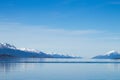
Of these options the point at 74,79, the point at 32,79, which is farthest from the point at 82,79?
the point at 32,79

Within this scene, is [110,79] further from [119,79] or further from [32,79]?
[32,79]

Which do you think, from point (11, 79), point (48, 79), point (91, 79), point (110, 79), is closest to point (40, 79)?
point (48, 79)

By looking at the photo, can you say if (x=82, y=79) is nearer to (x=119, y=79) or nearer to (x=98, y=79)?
(x=98, y=79)

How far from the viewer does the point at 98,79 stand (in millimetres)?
37438

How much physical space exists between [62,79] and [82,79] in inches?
102

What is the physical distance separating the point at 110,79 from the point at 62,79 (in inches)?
240

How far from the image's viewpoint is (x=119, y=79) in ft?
124

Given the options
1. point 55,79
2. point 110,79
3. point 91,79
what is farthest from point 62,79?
point 110,79

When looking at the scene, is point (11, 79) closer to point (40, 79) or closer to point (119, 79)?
point (40, 79)

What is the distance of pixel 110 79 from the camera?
37.7m

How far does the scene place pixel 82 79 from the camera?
38031 millimetres

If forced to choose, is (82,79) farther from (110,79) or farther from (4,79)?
(4,79)

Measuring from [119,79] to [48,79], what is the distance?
9.04m

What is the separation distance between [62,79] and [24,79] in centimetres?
483
